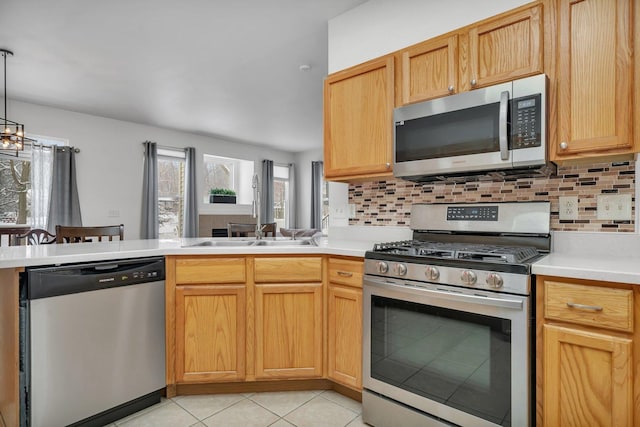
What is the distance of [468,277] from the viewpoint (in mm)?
1473

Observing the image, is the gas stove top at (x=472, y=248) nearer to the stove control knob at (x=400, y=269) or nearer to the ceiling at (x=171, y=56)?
the stove control knob at (x=400, y=269)

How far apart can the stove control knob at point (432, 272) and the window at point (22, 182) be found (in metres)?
5.55

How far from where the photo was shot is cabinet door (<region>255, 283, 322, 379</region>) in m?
2.08

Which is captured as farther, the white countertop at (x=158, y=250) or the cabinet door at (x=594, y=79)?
the white countertop at (x=158, y=250)

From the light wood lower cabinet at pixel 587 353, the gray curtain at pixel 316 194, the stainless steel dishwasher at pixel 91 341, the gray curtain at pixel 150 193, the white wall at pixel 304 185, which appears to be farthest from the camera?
the white wall at pixel 304 185

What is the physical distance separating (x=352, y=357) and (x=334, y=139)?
1403 mm

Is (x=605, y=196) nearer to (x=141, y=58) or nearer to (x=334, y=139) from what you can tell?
(x=334, y=139)

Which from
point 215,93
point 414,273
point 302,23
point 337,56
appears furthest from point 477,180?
point 215,93

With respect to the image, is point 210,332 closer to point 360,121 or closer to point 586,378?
point 360,121

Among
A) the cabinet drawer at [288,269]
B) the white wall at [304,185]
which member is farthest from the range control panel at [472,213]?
the white wall at [304,185]

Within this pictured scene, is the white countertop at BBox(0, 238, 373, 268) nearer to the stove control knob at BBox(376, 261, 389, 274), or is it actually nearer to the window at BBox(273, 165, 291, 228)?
the stove control knob at BBox(376, 261, 389, 274)

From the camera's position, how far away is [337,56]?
8.93 ft

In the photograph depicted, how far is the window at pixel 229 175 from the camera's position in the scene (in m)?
7.23

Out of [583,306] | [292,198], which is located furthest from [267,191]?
[583,306]
